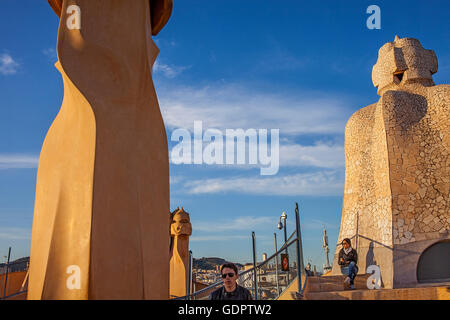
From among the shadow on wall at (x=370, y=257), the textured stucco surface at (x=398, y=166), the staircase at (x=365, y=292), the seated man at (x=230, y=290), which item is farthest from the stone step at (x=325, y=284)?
the seated man at (x=230, y=290)

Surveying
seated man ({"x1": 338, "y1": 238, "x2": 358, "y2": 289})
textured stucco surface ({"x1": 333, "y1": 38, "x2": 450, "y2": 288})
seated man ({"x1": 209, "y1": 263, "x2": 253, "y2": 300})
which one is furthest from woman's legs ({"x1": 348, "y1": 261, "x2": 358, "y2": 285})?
seated man ({"x1": 209, "y1": 263, "x2": 253, "y2": 300})

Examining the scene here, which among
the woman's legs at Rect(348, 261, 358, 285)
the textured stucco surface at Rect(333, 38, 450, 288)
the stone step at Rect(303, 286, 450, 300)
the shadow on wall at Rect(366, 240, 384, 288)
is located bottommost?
the stone step at Rect(303, 286, 450, 300)

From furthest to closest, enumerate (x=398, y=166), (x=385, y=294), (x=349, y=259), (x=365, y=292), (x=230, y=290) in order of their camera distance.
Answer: (x=398, y=166) → (x=349, y=259) → (x=385, y=294) → (x=365, y=292) → (x=230, y=290)

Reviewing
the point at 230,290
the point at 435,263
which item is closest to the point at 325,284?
the point at 435,263

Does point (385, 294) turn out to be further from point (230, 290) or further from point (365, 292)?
point (230, 290)

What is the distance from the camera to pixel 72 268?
4.22 meters

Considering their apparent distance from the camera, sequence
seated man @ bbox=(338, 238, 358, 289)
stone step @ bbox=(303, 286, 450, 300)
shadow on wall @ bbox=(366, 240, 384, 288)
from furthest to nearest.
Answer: shadow on wall @ bbox=(366, 240, 384, 288), seated man @ bbox=(338, 238, 358, 289), stone step @ bbox=(303, 286, 450, 300)

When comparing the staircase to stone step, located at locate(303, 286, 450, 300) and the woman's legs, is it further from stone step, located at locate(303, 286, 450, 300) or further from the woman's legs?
the woman's legs

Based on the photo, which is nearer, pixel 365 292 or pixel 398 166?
pixel 365 292

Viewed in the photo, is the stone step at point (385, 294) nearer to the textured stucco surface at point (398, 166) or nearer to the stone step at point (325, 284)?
the stone step at point (325, 284)

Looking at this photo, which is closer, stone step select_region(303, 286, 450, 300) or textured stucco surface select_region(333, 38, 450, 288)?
stone step select_region(303, 286, 450, 300)

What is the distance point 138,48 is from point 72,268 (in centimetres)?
284
